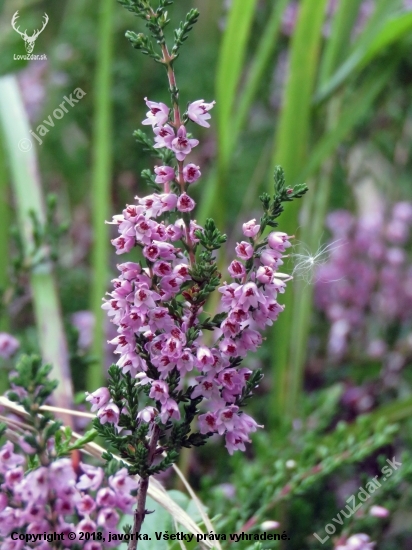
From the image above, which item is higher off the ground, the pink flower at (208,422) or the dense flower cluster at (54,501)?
the pink flower at (208,422)

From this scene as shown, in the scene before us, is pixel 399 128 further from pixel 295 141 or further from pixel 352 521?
pixel 352 521

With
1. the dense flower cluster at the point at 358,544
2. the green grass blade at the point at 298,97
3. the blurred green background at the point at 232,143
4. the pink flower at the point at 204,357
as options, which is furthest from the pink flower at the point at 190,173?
the green grass blade at the point at 298,97

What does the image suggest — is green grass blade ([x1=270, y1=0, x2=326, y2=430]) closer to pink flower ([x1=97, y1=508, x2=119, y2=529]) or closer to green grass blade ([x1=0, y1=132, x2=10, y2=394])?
green grass blade ([x1=0, y1=132, x2=10, y2=394])

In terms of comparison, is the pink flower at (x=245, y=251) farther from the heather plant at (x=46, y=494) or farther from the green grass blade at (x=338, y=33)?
the green grass blade at (x=338, y=33)

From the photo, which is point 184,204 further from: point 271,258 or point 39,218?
point 39,218

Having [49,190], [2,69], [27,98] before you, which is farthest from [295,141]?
[49,190]

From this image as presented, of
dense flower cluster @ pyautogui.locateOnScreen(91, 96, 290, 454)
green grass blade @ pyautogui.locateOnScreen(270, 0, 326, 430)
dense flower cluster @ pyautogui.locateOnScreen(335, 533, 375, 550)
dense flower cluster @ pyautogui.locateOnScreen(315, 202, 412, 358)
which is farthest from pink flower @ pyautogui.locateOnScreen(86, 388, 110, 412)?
dense flower cluster @ pyautogui.locateOnScreen(315, 202, 412, 358)

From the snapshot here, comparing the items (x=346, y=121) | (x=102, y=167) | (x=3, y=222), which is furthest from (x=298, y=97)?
(x=3, y=222)
